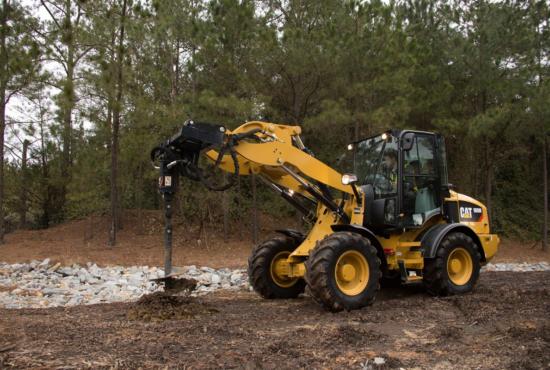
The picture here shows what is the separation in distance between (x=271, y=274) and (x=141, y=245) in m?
8.86

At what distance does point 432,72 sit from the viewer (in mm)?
16625

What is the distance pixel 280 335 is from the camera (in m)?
5.06

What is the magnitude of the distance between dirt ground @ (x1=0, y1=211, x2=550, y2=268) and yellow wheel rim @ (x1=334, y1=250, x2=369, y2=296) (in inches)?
245

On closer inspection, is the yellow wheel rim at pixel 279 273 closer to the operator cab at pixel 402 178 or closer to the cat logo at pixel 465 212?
the operator cab at pixel 402 178

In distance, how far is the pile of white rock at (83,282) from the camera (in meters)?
8.23

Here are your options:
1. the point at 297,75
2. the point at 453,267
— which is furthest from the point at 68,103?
the point at 453,267

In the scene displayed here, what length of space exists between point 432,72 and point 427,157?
9.84 meters

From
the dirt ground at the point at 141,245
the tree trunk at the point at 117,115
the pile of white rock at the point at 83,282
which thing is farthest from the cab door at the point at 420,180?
the tree trunk at the point at 117,115

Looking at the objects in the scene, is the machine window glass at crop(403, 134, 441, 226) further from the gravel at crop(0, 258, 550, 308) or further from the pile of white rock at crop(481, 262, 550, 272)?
the pile of white rock at crop(481, 262, 550, 272)

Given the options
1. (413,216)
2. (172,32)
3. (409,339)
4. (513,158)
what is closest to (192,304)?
(409,339)

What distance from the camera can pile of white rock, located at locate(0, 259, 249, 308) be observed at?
823cm

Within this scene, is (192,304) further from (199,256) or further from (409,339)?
(199,256)

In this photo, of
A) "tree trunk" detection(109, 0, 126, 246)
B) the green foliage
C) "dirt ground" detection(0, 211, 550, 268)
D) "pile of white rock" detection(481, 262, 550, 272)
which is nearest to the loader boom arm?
"dirt ground" detection(0, 211, 550, 268)

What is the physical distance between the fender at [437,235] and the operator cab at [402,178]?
0.22 m
